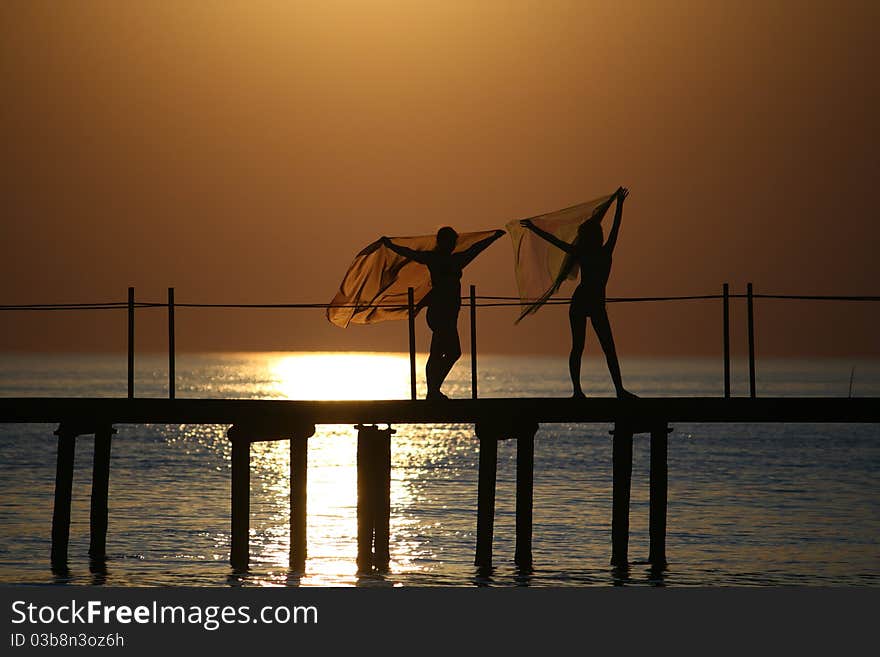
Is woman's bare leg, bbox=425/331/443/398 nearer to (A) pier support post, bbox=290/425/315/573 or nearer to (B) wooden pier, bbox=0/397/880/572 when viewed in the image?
(B) wooden pier, bbox=0/397/880/572

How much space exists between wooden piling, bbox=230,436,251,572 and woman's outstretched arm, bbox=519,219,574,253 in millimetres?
5189

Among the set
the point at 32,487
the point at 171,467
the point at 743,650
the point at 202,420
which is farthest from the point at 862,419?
the point at 171,467

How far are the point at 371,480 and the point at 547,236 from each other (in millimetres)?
4736

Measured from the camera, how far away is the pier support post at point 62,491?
25.8 metres

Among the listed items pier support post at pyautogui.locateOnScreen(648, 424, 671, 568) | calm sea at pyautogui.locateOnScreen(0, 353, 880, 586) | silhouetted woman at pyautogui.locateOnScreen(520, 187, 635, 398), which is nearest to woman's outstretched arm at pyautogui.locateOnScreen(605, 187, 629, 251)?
silhouetted woman at pyautogui.locateOnScreen(520, 187, 635, 398)

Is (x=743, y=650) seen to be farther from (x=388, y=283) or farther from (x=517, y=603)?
(x=388, y=283)

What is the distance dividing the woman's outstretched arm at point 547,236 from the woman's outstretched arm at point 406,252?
1.68 meters

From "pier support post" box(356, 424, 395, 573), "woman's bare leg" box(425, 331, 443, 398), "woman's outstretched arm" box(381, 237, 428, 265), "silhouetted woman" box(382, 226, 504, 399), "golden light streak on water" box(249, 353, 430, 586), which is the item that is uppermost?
"woman's outstretched arm" box(381, 237, 428, 265)

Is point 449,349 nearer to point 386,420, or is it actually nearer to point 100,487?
point 386,420

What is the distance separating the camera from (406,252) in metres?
23.3

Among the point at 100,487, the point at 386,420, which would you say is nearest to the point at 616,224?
the point at 386,420

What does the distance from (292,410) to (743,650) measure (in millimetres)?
7395

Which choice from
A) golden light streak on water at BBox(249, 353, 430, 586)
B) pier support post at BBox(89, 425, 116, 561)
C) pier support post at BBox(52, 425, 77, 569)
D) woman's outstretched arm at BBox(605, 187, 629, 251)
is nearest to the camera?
woman's outstretched arm at BBox(605, 187, 629, 251)

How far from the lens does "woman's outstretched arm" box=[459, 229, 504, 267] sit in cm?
2298
